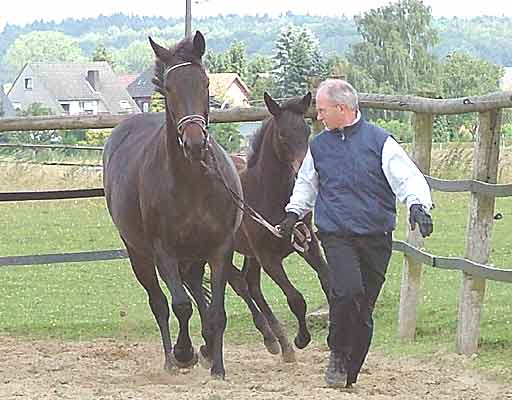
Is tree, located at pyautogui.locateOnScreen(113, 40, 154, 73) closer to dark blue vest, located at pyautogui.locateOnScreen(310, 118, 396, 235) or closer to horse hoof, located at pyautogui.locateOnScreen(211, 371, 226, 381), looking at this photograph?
horse hoof, located at pyautogui.locateOnScreen(211, 371, 226, 381)

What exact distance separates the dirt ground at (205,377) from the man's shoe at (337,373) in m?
0.09

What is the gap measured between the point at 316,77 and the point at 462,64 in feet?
184

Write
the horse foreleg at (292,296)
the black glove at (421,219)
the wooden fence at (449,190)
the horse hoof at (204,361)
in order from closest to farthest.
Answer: the black glove at (421,219) → the wooden fence at (449,190) → the horse hoof at (204,361) → the horse foreleg at (292,296)

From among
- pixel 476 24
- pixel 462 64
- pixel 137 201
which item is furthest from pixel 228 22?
pixel 137 201

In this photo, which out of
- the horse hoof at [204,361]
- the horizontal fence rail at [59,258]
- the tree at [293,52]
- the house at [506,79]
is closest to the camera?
the horse hoof at [204,361]

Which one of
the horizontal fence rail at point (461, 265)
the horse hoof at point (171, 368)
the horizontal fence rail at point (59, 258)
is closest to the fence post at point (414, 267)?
the horizontal fence rail at point (461, 265)

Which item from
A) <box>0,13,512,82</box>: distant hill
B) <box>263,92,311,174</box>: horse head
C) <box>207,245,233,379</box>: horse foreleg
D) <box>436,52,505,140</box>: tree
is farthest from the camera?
<box>0,13,512,82</box>: distant hill

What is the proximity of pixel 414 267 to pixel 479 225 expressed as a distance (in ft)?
3.29

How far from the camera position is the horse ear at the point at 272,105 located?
25.2 feet

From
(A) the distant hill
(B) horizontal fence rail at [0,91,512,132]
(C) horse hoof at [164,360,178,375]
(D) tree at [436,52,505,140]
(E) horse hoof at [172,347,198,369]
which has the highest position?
(B) horizontal fence rail at [0,91,512,132]

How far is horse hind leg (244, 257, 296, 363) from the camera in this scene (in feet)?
26.0

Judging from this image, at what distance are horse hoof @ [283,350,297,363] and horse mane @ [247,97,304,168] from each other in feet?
4.71

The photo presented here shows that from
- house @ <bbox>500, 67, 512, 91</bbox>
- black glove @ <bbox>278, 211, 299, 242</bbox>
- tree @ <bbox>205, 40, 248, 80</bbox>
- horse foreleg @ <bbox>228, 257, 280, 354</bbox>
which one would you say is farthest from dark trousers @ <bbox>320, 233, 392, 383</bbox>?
house @ <bbox>500, 67, 512, 91</bbox>

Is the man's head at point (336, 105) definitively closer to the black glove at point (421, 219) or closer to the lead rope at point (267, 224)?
the black glove at point (421, 219)
